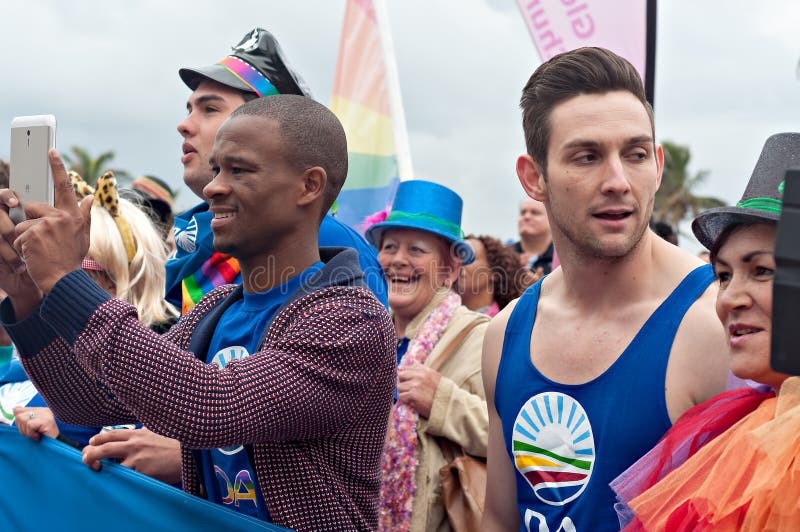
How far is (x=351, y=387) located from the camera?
88.0 inches

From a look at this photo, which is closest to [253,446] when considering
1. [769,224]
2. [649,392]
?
[649,392]

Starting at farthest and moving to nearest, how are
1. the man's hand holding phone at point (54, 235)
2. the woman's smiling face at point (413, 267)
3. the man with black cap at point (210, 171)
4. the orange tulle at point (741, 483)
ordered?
1. the woman's smiling face at point (413, 267)
2. the man with black cap at point (210, 171)
3. the man's hand holding phone at point (54, 235)
4. the orange tulle at point (741, 483)

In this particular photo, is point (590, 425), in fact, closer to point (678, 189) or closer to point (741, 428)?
point (741, 428)

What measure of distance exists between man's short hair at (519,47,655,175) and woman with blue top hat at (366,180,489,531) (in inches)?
61.1

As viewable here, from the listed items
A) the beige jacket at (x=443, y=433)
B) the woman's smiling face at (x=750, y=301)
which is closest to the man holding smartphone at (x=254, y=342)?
the woman's smiling face at (x=750, y=301)

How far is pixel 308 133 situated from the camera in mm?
2547

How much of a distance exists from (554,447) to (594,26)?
3.48 metres

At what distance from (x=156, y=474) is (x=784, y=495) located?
1.80 m

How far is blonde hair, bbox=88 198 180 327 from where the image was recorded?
12.7ft

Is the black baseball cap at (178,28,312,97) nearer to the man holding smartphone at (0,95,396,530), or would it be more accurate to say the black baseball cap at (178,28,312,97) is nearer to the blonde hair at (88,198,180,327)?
the blonde hair at (88,198,180,327)

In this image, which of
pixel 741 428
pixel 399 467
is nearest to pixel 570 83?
pixel 741 428

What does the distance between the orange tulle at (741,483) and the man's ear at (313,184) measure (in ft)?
3.83

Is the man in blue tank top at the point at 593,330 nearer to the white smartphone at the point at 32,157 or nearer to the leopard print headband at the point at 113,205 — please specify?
the white smartphone at the point at 32,157

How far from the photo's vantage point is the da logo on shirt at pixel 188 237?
3486 millimetres
